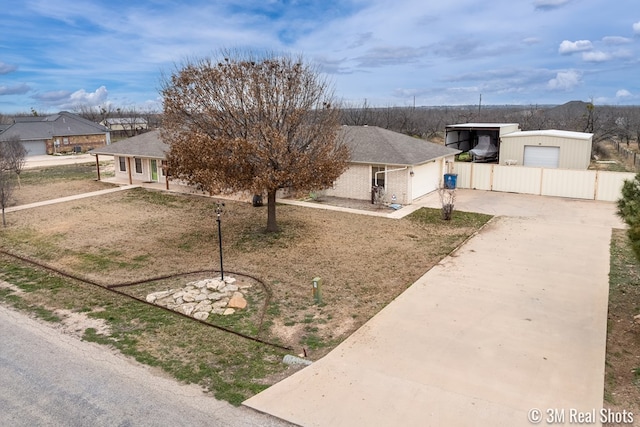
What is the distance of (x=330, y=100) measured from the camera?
1608 centimetres

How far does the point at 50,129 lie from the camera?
176ft

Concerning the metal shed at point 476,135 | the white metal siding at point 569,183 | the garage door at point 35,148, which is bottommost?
the white metal siding at point 569,183

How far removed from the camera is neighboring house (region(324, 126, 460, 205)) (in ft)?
70.8

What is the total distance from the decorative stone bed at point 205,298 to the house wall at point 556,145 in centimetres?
2094

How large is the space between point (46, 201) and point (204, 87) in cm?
1409

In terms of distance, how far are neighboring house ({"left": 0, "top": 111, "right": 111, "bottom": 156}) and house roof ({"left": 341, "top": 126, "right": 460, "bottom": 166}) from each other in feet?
133

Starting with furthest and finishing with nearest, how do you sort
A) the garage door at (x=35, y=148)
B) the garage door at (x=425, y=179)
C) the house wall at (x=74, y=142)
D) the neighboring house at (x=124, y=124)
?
the neighboring house at (x=124, y=124), the house wall at (x=74, y=142), the garage door at (x=35, y=148), the garage door at (x=425, y=179)

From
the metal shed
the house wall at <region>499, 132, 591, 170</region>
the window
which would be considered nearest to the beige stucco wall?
the window

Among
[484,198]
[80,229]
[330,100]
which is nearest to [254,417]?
[330,100]

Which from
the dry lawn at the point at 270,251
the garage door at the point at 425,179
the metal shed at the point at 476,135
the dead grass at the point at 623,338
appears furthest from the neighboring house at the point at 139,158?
the dead grass at the point at 623,338

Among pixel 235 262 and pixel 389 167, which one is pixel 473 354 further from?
pixel 389 167

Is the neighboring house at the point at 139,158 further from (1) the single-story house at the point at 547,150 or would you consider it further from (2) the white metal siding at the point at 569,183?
(2) the white metal siding at the point at 569,183

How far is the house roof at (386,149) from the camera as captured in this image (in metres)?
21.7

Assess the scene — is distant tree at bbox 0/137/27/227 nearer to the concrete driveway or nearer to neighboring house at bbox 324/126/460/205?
neighboring house at bbox 324/126/460/205
